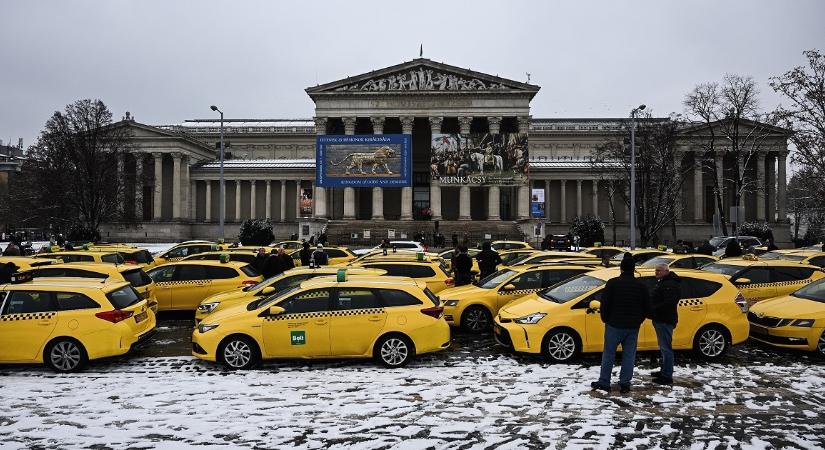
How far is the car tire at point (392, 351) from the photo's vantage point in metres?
9.65

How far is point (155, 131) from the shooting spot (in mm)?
62625

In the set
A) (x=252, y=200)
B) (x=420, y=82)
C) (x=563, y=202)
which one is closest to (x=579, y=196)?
(x=563, y=202)

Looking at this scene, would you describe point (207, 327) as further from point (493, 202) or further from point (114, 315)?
point (493, 202)

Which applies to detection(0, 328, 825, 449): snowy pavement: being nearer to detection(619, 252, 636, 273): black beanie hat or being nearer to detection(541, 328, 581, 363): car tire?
detection(541, 328, 581, 363): car tire

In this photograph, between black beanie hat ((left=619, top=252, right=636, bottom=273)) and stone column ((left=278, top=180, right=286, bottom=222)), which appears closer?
black beanie hat ((left=619, top=252, right=636, bottom=273))

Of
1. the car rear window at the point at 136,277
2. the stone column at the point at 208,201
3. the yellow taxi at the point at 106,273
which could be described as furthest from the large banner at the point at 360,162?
the car rear window at the point at 136,277

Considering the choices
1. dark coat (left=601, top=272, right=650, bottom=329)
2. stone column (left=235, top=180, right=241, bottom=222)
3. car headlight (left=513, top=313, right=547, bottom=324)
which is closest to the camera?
dark coat (left=601, top=272, right=650, bottom=329)

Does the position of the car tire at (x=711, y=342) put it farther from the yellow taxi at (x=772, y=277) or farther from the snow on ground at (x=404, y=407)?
the yellow taxi at (x=772, y=277)

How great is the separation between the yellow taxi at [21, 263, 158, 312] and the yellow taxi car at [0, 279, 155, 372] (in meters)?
3.42

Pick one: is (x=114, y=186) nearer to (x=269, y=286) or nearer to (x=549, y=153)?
(x=269, y=286)

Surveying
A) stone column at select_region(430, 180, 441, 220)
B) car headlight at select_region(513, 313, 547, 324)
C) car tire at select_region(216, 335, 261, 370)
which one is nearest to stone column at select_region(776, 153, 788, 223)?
stone column at select_region(430, 180, 441, 220)

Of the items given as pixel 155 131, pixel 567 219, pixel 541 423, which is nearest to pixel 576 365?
pixel 541 423

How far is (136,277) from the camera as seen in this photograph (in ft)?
43.7

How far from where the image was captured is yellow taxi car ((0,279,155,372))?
363 inches
